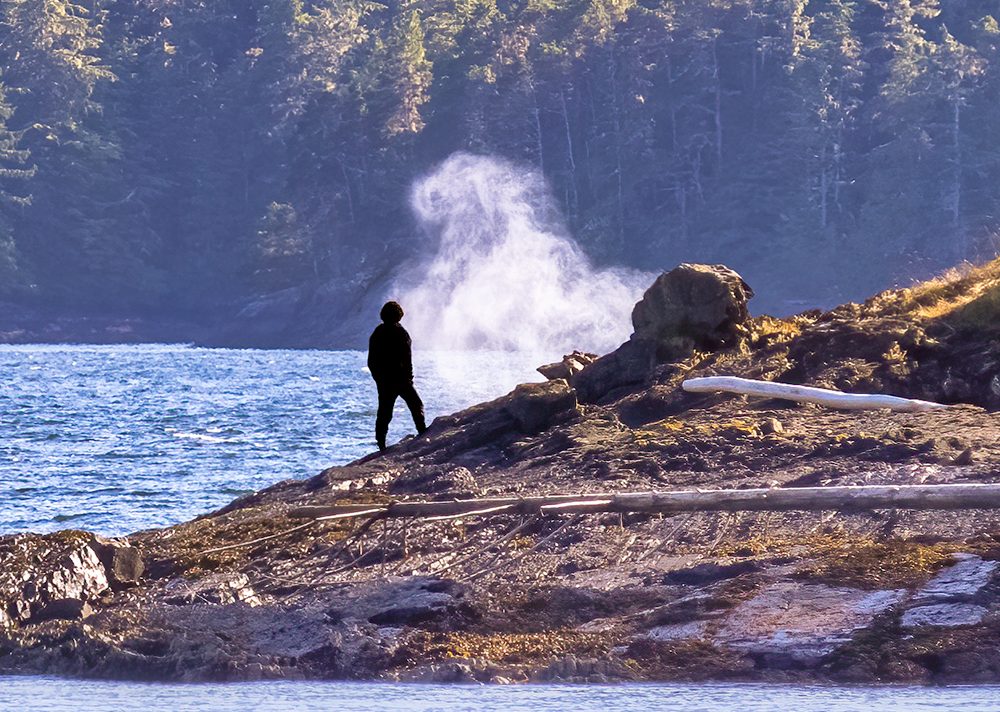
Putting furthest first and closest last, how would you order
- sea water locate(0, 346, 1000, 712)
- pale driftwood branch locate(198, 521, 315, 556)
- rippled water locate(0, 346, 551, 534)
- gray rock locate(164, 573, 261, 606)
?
rippled water locate(0, 346, 551, 534), pale driftwood branch locate(198, 521, 315, 556), gray rock locate(164, 573, 261, 606), sea water locate(0, 346, 1000, 712)

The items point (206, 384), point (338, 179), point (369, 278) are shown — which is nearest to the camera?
point (206, 384)

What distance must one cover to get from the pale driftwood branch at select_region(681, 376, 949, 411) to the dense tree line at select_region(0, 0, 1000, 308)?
277ft

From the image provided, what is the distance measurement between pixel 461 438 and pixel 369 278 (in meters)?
105

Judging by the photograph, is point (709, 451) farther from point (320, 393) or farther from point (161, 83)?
point (161, 83)

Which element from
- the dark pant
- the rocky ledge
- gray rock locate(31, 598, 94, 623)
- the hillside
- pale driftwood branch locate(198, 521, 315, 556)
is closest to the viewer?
the rocky ledge

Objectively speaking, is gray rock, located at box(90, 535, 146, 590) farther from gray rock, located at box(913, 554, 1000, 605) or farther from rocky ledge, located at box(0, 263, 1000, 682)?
gray rock, located at box(913, 554, 1000, 605)

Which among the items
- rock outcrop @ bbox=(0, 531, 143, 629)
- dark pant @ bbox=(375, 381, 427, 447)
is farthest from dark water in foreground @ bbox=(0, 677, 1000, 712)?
dark pant @ bbox=(375, 381, 427, 447)

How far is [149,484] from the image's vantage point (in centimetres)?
→ 3750

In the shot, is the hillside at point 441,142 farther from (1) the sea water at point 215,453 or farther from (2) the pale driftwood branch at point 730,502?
(2) the pale driftwood branch at point 730,502

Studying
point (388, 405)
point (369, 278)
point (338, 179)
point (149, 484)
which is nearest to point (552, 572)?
point (388, 405)

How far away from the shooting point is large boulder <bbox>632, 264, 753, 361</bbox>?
84.4 feet

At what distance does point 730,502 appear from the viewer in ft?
54.6

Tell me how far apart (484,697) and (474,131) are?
11895cm

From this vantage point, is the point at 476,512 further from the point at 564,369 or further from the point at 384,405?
the point at 564,369
